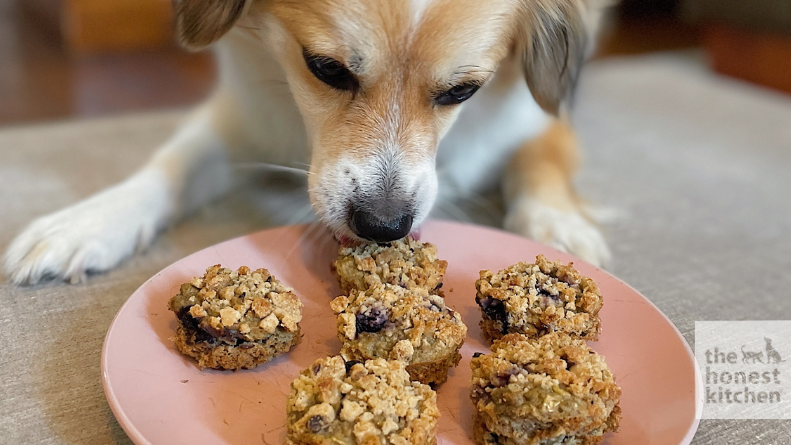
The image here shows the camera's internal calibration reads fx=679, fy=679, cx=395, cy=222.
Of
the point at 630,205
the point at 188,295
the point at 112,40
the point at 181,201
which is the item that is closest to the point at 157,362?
the point at 188,295

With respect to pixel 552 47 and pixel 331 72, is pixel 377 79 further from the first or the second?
pixel 552 47

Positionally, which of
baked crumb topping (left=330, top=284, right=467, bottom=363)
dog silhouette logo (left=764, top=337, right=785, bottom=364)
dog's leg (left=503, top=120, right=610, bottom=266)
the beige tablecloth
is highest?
baked crumb topping (left=330, top=284, right=467, bottom=363)

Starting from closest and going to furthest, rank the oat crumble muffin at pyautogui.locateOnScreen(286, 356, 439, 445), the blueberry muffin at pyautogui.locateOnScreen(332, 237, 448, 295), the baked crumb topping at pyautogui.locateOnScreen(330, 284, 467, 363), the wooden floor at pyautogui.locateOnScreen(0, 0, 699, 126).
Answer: the oat crumble muffin at pyautogui.locateOnScreen(286, 356, 439, 445) → the baked crumb topping at pyautogui.locateOnScreen(330, 284, 467, 363) → the blueberry muffin at pyautogui.locateOnScreen(332, 237, 448, 295) → the wooden floor at pyautogui.locateOnScreen(0, 0, 699, 126)

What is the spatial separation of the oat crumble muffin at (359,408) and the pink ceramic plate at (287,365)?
6cm

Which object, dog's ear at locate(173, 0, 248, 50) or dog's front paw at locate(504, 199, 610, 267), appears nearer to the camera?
dog's ear at locate(173, 0, 248, 50)

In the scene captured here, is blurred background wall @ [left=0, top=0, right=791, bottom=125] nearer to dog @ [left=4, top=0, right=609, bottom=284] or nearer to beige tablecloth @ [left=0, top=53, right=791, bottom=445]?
beige tablecloth @ [left=0, top=53, right=791, bottom=445]

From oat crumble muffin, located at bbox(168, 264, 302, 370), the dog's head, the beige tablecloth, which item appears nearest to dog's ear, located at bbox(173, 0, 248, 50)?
the dog's head

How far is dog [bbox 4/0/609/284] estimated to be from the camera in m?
1.04

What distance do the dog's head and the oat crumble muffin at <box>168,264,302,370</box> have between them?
214mm

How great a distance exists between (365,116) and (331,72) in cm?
9

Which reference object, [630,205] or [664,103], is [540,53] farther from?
[664,103]

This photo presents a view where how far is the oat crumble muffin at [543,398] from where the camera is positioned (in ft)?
2.38

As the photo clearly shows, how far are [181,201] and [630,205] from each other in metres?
1.07

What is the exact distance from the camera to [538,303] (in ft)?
3.01
